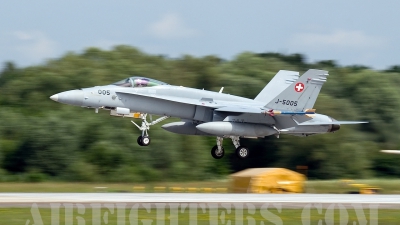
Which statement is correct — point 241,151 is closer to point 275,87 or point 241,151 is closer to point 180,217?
point 275,87

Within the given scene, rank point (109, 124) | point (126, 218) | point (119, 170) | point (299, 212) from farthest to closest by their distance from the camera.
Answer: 1. point (109, 124)
2. point (119, 170)
3. point (299, 212)
4. point (126, 218)

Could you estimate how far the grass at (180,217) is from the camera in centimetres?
1508

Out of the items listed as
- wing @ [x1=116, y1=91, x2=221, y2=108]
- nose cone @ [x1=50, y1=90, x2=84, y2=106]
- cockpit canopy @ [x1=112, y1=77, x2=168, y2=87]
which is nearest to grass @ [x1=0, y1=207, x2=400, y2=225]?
nose cone @ [x1=50, y1=90, x2=84, y2=106]

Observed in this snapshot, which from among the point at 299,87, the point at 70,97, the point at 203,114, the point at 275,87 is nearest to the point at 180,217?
the point at 70,97

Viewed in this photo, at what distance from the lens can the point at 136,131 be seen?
136 feet

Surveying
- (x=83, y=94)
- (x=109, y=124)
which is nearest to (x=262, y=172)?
(x=83, y=94)

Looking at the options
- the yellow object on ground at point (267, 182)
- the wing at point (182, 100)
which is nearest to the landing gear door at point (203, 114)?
the wing at point (182, 100)

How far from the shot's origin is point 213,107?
26.8m

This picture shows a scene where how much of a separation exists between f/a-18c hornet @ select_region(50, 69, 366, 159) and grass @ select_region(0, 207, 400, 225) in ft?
Answer: 29.4

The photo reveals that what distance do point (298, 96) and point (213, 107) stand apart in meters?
3.32

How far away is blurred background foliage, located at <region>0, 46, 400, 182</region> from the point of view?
38.8 meters

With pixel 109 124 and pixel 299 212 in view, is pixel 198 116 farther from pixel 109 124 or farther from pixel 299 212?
pixel 109 124

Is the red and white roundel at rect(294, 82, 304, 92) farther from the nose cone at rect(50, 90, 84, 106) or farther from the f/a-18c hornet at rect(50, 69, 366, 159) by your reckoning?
the nose cone at rect(50, 90, 84, 106)

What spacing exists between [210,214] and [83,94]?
1042 cm
